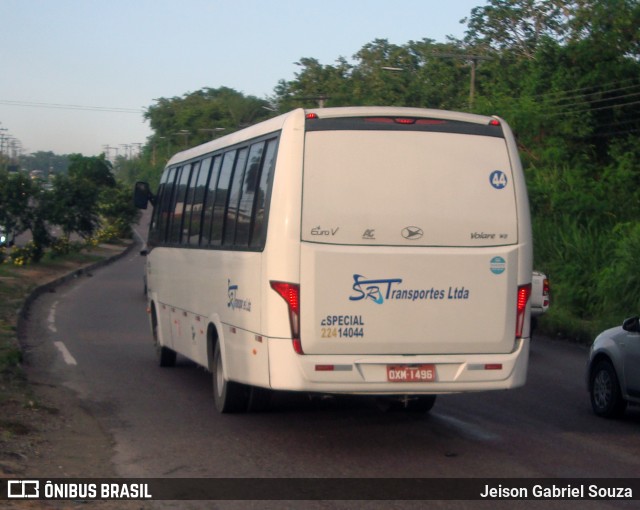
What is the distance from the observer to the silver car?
10.5 m

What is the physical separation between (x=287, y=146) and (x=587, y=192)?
23937 millimetres

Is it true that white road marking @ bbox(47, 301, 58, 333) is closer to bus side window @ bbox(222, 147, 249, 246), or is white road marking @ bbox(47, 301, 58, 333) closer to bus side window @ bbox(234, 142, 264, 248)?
bus side window @ bbox(222, 147, 249, 246)

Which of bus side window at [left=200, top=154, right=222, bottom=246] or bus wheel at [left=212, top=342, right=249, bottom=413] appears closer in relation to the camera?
bus wheel at [left=212, top=342, right=249, bottom=413]

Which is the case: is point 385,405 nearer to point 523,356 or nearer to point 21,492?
point 523,356

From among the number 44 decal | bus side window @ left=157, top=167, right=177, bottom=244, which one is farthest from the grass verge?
the number 44 decal

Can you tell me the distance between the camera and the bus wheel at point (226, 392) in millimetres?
10351

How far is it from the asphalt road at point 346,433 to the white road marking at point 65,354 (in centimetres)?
7

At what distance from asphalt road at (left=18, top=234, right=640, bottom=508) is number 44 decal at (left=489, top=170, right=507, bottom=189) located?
230cm

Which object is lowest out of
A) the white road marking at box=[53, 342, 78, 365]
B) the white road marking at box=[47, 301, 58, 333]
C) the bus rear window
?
the white road marking at box=[47, 301, 58, 333]

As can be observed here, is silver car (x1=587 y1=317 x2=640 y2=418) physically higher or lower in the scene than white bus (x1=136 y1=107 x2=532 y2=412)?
lower

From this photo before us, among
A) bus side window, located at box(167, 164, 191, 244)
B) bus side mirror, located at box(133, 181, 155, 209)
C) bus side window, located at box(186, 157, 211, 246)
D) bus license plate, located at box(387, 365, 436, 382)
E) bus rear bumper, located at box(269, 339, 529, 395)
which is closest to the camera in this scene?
bus rear bumper, located at box(269, 339, 529, 395)

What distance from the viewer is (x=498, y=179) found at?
8953mm

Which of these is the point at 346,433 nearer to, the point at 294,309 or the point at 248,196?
the point at 294,309

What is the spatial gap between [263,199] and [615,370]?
444 cm
